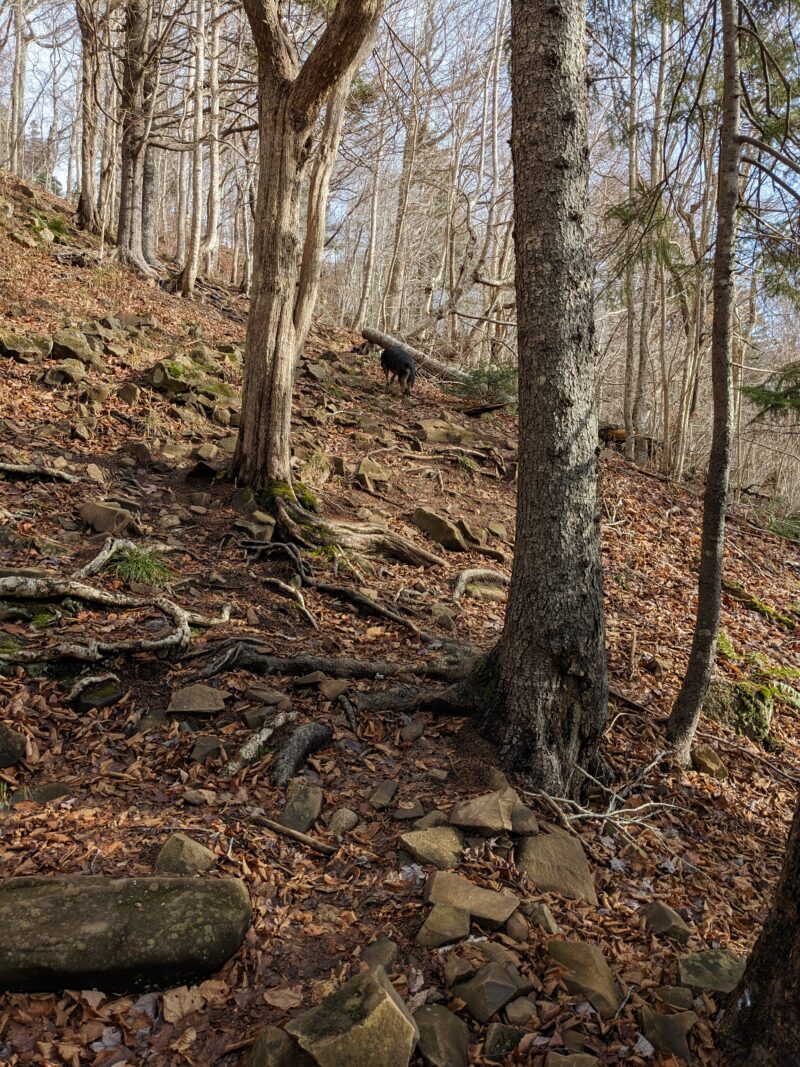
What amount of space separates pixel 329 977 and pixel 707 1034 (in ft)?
4.33

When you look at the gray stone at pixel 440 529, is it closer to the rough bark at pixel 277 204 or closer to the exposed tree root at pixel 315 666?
the rough bark at pixel 277 204

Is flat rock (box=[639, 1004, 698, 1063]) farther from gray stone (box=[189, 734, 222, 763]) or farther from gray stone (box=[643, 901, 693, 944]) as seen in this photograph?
gray stone (box=[189, 734, 222, 763])

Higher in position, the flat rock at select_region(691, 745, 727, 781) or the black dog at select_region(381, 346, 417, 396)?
the black dog at select_region(381, 346, 417, 396)

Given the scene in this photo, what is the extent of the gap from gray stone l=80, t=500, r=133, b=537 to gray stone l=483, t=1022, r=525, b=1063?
190 inches

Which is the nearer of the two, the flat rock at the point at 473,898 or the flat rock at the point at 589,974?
the flat rock at the point at 589,974

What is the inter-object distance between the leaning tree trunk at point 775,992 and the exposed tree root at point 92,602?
11.8 feet

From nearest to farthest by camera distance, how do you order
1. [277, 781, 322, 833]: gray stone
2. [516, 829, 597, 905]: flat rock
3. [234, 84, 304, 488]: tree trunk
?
[516, 829, 597, 905]: flat rock → [277, 781, 322, 833]: gray stone → [234, 84, 304, 488]: tree trunk

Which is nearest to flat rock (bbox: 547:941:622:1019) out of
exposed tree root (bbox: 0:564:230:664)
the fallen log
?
exposed tree root (bbox: 0:564:230:664)

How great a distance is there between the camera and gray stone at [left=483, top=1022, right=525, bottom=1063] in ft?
7.40

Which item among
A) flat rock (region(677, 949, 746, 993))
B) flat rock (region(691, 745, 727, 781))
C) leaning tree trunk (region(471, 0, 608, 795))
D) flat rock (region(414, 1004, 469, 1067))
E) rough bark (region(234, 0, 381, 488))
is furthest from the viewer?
rough bark (region(234, 0, 381, 488))

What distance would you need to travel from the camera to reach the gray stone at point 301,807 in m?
3.39

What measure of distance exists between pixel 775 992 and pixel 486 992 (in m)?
0.95

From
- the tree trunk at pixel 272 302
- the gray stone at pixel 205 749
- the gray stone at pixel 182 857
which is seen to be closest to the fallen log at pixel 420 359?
the tree trunk at pixel 272 302

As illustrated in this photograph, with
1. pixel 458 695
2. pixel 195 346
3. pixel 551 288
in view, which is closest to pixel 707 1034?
pixel 458 695
